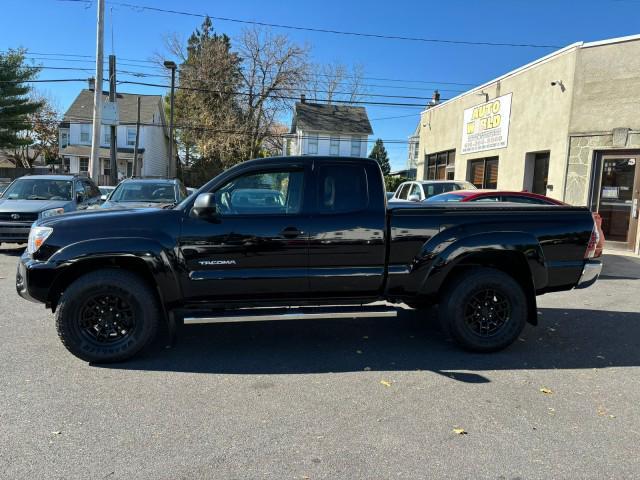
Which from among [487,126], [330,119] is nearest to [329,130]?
[330,119]

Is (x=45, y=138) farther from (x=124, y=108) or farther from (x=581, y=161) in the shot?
(x=581, y=161)

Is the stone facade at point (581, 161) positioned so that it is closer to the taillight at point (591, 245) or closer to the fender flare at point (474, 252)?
the taillight at point (591, 245)

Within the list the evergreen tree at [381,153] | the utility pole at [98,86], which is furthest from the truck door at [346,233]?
the evergreen tree at [381,153]

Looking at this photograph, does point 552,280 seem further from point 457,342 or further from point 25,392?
point 25,392

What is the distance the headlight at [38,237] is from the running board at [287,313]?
1.44 metres

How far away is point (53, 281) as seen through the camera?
14.4ft

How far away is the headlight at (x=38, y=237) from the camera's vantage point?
4.42 meters

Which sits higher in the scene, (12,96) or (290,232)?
(12,96)

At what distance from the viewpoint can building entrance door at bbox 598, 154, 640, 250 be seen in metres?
12.5

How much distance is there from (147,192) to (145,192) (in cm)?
4

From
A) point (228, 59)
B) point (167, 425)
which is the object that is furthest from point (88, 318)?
point (228, 59)

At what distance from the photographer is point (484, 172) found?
59.7 feet

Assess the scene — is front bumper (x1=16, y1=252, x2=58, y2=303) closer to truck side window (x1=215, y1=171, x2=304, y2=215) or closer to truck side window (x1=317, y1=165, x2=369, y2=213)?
truck side window (x1=215, y1=171, x2=304, y2=215)

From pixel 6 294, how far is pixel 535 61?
14.8 metres
